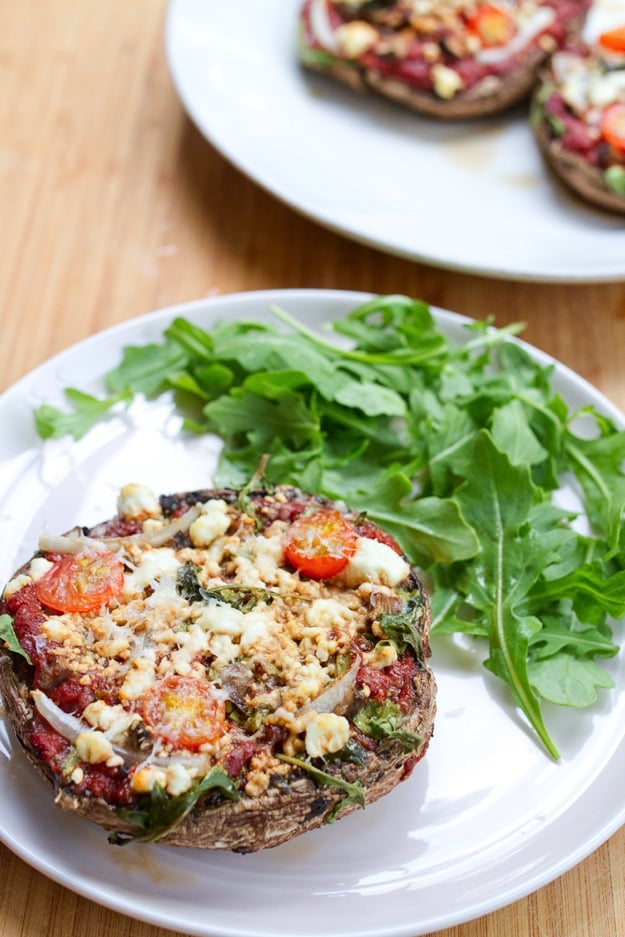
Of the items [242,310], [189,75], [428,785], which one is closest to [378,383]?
[242,310]

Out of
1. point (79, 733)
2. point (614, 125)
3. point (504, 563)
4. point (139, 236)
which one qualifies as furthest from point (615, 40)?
point (79, 733)

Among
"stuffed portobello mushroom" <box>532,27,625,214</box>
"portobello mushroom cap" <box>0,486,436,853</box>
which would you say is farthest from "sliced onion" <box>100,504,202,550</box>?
"stuffed portobello mushroom" <box>532,27,625,214</box>

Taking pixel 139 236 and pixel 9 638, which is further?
pixel 139 236

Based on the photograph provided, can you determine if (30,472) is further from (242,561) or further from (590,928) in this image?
(590,928)

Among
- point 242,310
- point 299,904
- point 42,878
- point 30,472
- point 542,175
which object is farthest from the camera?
point 542,175

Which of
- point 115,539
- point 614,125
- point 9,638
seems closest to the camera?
point 9,638

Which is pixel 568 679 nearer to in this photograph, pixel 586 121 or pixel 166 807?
pixel 166 807

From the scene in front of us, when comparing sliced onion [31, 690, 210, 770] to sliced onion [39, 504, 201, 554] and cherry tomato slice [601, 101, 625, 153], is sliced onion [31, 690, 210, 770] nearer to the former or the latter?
sliced onion [39, 504, 201, 554]
